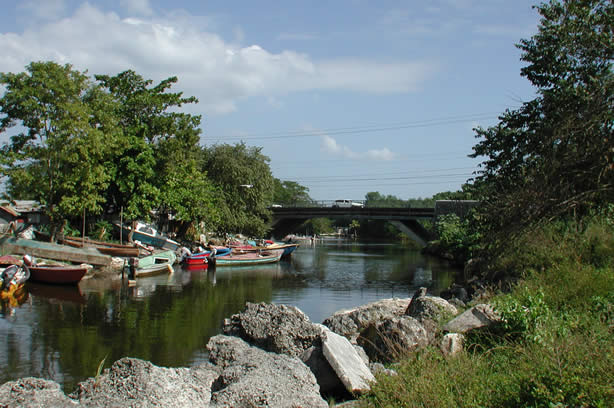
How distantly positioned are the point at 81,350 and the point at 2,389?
848cm

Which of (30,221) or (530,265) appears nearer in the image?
(530,265)

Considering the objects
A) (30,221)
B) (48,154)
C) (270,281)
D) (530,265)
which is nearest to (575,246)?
(530,265)

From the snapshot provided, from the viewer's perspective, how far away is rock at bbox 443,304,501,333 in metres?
9.01

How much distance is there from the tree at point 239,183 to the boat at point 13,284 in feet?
73.7

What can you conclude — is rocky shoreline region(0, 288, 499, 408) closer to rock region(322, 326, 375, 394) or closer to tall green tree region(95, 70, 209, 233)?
rock region(322, 326, 375, 394)

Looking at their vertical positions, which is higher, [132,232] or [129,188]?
[129,188]

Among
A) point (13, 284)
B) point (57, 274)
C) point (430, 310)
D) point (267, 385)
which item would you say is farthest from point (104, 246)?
point (267, 385)

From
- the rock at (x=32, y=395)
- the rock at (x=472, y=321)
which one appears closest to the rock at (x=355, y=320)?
the rock at (x=472, y=321)

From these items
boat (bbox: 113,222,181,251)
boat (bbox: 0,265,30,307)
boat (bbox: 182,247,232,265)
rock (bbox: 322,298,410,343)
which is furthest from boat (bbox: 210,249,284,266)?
rock (bbox: 322,298,410,343)

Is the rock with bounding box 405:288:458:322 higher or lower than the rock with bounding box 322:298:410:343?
higher

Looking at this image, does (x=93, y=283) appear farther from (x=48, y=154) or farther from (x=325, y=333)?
(x=325, y=333)

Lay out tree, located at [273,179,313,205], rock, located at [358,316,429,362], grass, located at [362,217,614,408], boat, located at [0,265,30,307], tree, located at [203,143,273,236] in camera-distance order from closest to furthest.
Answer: grass, located at [362,217,614,408] → rock, located at [358,316,429,362] → boat, located at [0,265,30,307] → tree, located at [203,143,273,236] → tree, located at [273,179,313,205]

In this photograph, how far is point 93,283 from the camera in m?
25.7

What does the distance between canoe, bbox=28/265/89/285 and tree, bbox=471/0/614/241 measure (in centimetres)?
1687
